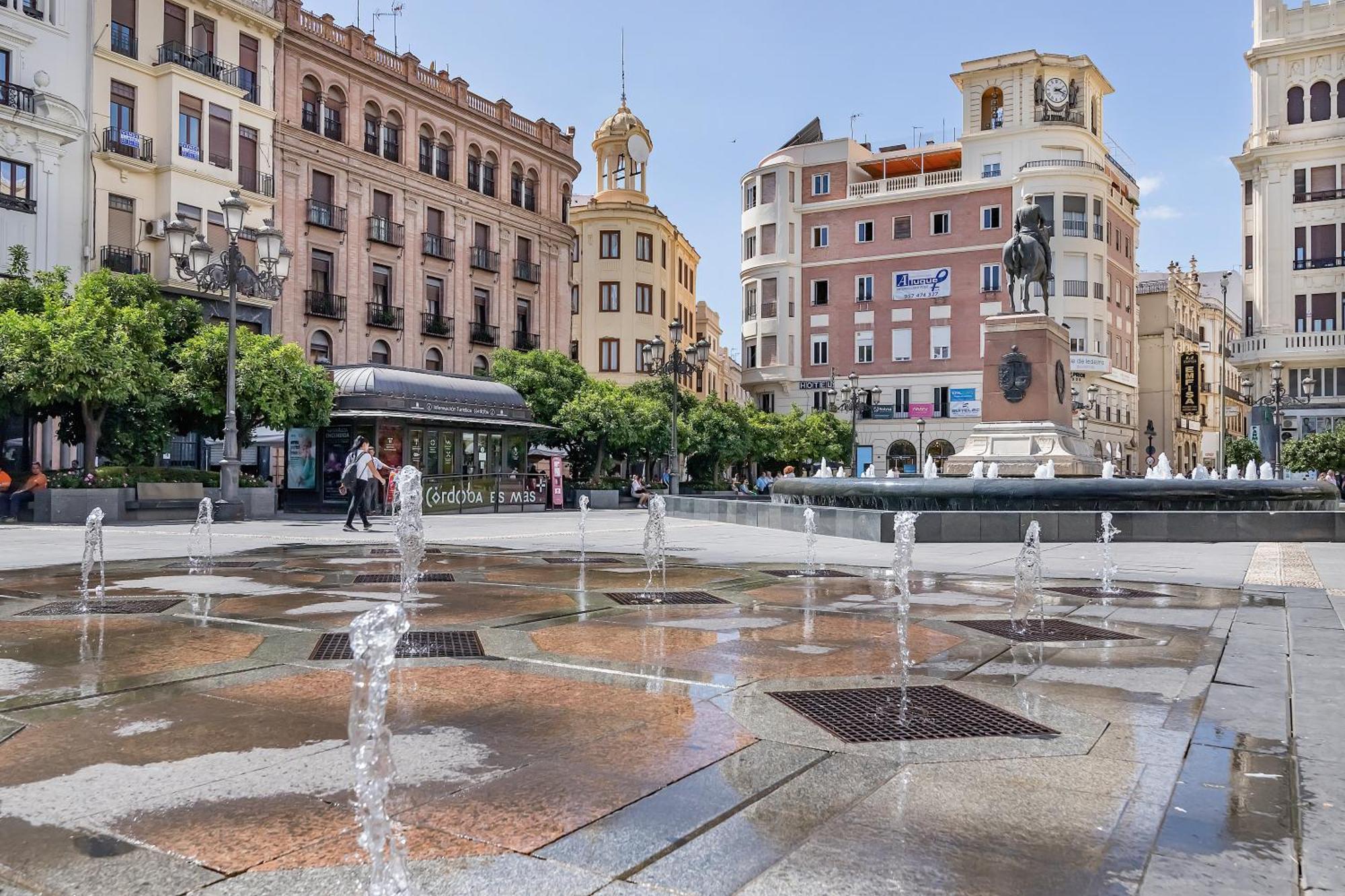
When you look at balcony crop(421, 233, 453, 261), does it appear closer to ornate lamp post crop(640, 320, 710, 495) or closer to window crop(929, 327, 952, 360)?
ornate lamp post crop(640, 320, 710, 495)

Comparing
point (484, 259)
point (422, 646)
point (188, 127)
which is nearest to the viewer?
point (422, 646)

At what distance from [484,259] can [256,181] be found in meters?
10.1

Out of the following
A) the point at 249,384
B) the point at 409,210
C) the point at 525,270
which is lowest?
the point at 249,384

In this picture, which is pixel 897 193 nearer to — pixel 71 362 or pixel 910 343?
pixel 910 343

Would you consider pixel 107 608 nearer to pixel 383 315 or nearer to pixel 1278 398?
pixel 383 315

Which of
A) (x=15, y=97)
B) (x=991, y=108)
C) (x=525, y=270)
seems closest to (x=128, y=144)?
(x=15, y=97)

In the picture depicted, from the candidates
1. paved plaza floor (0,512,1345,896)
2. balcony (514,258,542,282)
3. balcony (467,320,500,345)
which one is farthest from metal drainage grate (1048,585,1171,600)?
balcony (514,258,542,282)

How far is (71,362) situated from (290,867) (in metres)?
20.6

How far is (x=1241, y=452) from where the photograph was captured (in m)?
54.3

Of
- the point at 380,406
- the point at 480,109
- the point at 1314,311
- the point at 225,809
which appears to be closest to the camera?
the point at 225,809

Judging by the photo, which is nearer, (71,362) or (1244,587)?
(1244,587)

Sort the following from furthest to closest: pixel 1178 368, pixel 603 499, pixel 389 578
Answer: pixel 1178 368 → pixel 603 499 → pixel 389 578

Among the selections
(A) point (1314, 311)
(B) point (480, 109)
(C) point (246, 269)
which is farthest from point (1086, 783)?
(A) point (1314, 311)

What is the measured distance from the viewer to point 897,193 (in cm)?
5456
